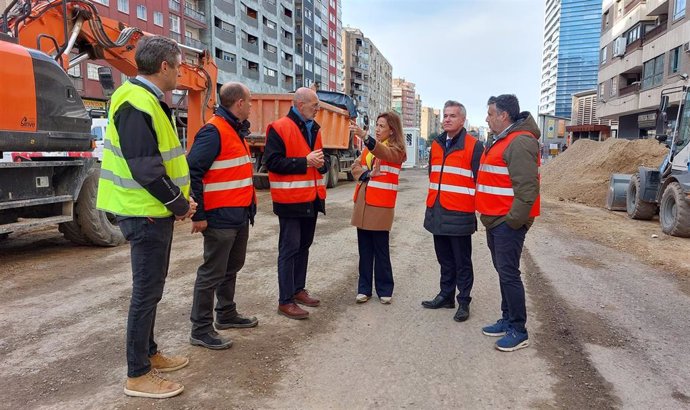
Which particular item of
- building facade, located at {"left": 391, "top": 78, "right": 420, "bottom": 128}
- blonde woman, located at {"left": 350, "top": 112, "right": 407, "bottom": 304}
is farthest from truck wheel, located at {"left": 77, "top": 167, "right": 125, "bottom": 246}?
building facade, located at {"left": 391, "top": 78, "right": 420, "bottom": 128}

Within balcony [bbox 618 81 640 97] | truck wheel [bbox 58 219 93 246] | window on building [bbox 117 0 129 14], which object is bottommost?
truck wheel [bbox 58 219 93 246]

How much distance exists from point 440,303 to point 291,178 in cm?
187

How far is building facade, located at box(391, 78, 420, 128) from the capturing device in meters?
166

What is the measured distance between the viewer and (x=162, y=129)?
2.82 meters

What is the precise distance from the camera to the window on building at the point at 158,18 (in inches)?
1438

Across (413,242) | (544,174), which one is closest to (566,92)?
(544,174)

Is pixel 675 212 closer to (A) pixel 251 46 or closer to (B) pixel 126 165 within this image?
(B) pixel 126 165

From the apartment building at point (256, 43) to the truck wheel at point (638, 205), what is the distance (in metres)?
35.4

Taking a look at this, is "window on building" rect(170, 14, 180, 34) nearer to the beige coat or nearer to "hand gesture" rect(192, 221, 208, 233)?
the beige coat

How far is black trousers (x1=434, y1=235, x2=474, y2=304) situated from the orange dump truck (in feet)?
29.0

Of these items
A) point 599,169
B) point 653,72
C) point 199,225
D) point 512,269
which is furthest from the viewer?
point 653,72

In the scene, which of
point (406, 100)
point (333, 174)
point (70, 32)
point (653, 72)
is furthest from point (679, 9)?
point (406, 100)

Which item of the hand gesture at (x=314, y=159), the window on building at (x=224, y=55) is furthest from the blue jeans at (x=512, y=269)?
the window on building at (x=224, y=55)

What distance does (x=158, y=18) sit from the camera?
3694 cm
